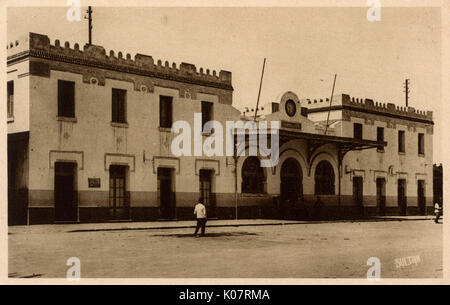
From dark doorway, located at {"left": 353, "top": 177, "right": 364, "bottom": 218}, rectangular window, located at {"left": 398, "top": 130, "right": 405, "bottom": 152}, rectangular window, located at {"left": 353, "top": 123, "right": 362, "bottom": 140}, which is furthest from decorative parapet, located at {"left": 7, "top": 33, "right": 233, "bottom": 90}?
rectangular window, located at {"left": 398, "top": 130, "right": 405, "bottom": 152}

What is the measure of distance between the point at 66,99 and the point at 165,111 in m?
4.97

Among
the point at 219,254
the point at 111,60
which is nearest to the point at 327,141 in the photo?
the point at 111,60

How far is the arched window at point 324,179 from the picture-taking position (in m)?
34.0

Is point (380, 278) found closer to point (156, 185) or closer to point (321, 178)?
point (156, 185)

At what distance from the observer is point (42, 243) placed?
16.5 m

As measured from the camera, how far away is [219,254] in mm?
14555

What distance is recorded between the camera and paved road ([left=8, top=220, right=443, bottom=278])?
39.1ft

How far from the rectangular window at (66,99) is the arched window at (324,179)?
49.4ft

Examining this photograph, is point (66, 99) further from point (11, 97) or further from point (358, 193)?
point (358, 193)

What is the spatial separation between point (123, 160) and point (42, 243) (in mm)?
9348

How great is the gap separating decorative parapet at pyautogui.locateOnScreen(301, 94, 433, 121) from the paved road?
15.6m

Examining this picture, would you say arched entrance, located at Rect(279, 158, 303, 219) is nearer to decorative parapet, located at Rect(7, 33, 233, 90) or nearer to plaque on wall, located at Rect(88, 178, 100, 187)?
decorative parapet, located at Rect(7, 33, 233, 90)

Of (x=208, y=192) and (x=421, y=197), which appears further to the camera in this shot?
(x=421, y=197)

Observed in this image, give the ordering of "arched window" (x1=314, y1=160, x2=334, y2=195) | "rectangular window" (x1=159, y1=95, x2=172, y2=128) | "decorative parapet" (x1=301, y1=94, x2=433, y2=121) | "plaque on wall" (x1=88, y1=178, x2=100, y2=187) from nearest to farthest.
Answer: "plaque on wall" (x1=88, y1=178, x2=100, y2=187)
"rectangular window" (x1=159, y1=95, x2=172, y2=128)
"arched window" (x1=314, y1=160, x2=334, y2=195)
"decorative parapet" (x1=301, y1=94, x2=433, y2=121)
